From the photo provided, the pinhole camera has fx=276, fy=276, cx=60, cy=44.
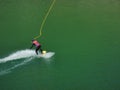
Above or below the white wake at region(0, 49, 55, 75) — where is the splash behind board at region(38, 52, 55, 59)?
below

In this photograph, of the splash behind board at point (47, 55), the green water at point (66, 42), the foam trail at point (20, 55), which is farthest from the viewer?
the splash behind board at point (47, 55)

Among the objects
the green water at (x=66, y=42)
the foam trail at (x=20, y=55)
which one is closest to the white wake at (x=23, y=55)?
the foam trail at (x=20, y=55)

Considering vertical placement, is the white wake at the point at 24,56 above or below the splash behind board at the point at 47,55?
above

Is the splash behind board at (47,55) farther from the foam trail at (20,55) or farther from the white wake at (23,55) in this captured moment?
the foam trail at (20,55)

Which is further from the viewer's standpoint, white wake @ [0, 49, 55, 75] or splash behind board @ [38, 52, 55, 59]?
splash behind board @ [38, 52, 55, 59]

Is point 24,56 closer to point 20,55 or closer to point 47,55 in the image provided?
point 20,55

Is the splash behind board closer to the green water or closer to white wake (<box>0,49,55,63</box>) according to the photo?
white wake (<box>0,49,55,63</box>)

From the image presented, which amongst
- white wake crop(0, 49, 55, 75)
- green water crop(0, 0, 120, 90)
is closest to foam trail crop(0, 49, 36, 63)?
white wake crop(0, 49, 55, 75)

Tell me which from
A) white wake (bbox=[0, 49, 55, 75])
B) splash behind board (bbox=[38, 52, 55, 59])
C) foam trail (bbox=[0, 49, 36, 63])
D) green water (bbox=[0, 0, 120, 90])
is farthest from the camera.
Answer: splash behind board (bbox=[38, 52, 55, 59])

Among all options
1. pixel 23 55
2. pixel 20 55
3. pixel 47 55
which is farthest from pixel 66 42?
pixel 20 55
